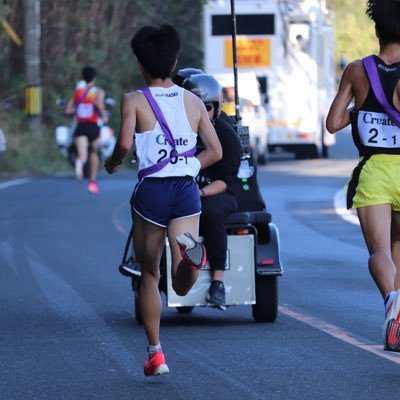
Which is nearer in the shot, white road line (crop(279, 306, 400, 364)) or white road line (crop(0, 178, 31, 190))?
white road line (crop(279, 306, 400, 364))

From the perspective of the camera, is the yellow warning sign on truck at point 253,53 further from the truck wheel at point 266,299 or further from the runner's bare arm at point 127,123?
the runner's bare arm at point 127,123

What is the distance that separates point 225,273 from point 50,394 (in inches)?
110

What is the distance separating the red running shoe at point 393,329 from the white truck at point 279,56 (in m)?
29.3

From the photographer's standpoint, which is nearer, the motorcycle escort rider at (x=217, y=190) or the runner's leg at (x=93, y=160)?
the motorcycle escort rider at (x=217, y=190)

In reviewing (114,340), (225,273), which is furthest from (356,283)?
(114,340)

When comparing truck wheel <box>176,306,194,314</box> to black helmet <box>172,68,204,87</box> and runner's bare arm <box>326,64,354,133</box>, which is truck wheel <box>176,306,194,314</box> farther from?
runner's bare arm <box>326,64,354,133</box>

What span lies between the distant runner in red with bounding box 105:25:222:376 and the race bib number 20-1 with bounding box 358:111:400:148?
87 cm

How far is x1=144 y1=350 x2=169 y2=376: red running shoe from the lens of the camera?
312 inches

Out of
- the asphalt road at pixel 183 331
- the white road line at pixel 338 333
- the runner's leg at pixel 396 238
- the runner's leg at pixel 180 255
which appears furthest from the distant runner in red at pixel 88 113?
the runner's leg at pixel 396 238

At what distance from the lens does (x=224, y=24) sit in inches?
1468

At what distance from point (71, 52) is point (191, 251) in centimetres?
3311

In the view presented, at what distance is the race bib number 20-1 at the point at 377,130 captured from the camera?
7.89 metres

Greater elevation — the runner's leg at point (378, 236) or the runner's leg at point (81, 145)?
the runner's leg at point (378, 236)

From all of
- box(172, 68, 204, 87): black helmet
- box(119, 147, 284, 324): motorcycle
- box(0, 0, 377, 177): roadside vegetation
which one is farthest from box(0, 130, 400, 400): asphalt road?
box(0, 0, 377, 177): roadside vegetation
